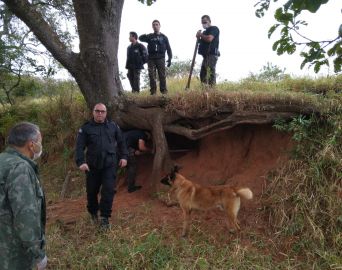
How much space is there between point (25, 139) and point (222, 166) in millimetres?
5111

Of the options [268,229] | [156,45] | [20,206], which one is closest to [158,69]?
[156,45]

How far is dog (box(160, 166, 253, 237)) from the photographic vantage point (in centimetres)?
633

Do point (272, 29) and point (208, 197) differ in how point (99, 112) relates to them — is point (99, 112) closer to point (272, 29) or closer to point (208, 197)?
point (208, 197)

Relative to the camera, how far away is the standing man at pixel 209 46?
979 centimetres

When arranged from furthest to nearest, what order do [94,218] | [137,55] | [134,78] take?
1. [134,78]
2. [137,55]
3. [94,218]

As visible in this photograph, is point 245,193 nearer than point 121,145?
Yes

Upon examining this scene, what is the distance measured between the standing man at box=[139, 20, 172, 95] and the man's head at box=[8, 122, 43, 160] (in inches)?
256

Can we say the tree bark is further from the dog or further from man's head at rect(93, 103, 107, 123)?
the dog

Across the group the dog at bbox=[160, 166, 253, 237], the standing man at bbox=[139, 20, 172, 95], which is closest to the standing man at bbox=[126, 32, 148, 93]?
the standing man at bbox=[139, 20, 172, 95]

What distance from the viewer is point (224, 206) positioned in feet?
21.0

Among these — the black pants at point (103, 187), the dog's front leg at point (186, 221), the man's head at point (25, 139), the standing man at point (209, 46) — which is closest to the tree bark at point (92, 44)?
the standing man at point (209, 46)

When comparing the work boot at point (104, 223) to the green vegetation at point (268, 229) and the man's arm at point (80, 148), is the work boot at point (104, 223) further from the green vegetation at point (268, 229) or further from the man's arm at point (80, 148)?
the man's arm at point (80, 148)

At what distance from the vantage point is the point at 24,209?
3.41 metres

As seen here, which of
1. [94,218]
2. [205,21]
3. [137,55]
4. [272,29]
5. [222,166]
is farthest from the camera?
[137,55]
